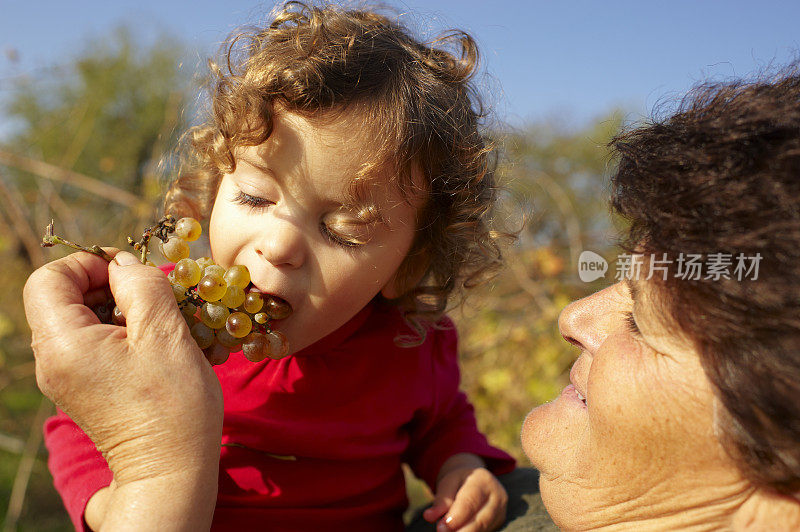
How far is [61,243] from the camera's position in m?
1.33

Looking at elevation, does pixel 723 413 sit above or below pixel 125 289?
above

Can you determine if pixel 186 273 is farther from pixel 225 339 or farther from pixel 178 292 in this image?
pixel 225 339

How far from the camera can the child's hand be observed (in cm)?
183

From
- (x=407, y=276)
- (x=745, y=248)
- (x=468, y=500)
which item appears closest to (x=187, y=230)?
(x=407, y=276)

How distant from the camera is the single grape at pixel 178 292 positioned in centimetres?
140

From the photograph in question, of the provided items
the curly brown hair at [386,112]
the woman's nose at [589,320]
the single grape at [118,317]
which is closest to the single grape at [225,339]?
the single grape at [118,317]

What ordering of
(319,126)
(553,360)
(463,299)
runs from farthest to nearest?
(553,360)
(463,299)
(319,126)

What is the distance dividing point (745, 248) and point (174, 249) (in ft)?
3.91

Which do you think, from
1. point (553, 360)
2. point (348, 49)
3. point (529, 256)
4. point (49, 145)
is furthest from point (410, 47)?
point (49, 145)

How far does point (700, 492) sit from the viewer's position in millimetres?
1134

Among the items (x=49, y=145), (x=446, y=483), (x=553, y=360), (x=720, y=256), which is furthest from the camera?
(x=49, y=145)

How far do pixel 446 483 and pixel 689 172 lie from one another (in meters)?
1.25

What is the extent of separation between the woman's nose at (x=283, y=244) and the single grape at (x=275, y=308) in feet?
0.30

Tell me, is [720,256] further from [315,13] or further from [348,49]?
[315,13]
